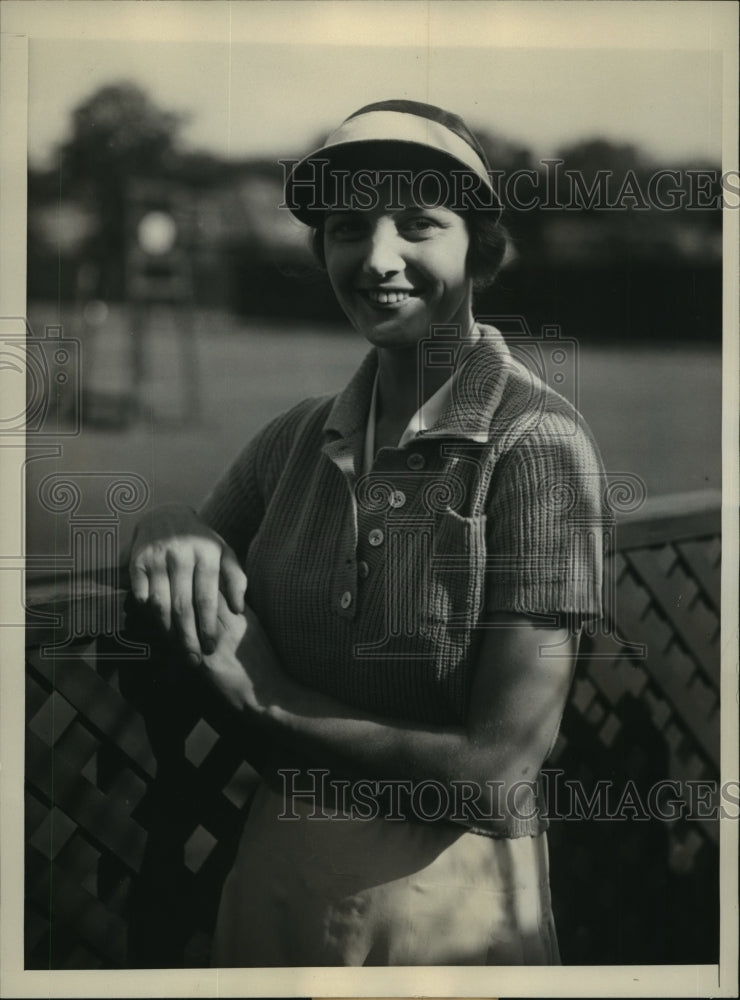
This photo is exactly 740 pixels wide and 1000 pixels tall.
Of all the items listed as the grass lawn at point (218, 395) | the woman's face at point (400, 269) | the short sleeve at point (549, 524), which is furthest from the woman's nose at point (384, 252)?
the short sleeve at point (549, 524)

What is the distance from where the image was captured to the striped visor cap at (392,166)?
277 cm

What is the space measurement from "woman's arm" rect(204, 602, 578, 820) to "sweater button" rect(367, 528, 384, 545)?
28 centimetres

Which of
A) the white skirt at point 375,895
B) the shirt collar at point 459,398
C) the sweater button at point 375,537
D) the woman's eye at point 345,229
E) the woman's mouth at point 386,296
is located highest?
the woman's eye at point 345,229

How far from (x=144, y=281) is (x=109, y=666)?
0.78 meters

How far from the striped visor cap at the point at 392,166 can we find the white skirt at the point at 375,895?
1211mm

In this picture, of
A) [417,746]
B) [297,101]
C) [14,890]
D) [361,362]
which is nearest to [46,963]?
[14,890]

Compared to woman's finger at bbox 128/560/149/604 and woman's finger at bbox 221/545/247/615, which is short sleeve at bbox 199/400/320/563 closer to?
woman's finger at bbox 221/545/247/615

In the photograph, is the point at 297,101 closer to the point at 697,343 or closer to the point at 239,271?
the point at 239,271

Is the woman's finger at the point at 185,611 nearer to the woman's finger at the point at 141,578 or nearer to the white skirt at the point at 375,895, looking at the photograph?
the woman's finger at the point at 141,578

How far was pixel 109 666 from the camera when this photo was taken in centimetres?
281

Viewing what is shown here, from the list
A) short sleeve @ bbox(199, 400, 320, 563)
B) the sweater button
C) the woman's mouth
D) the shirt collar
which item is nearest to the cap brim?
the woman's mouth

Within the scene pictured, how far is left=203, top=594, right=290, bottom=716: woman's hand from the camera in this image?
9.21ft

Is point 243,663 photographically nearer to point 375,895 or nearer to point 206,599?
point 206,599

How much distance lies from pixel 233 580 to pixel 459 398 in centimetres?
59
